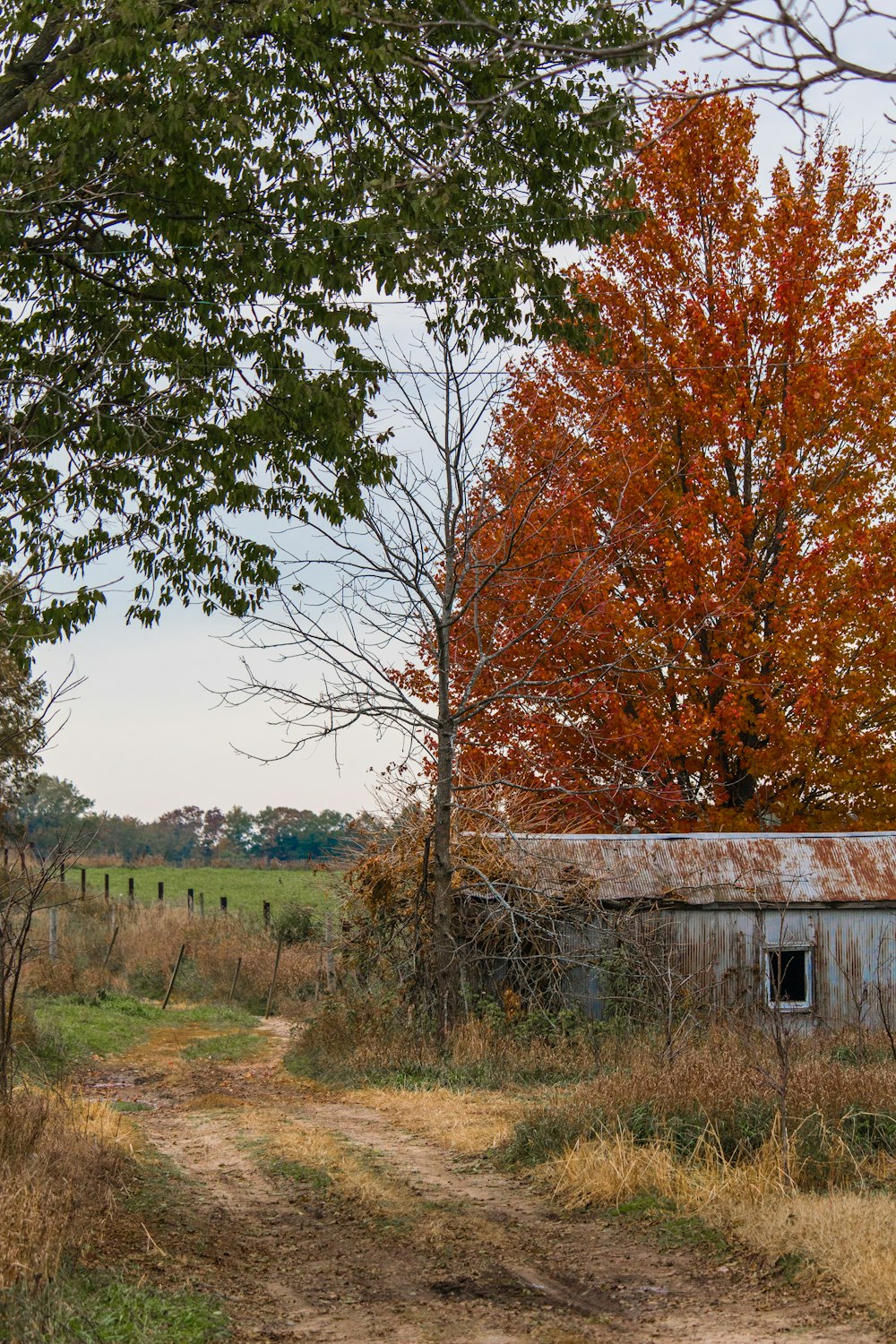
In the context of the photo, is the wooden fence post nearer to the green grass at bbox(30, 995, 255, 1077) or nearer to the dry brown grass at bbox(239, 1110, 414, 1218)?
the green grass at bbox(30, 995, 255, 1077)

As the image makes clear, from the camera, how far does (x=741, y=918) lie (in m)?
16.8

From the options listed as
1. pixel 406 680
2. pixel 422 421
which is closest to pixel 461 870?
pixel 406 680

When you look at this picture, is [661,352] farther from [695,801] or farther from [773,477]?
[695,801]

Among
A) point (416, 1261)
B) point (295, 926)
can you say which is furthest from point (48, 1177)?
point (295, 926)

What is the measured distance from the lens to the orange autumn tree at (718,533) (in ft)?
57.8

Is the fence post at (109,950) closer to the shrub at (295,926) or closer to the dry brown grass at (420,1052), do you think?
the shrub at (295,926)

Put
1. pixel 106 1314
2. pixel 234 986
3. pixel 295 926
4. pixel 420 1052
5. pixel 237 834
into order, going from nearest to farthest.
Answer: pixel 106 1314 → pixel 420 1052 → pixel 234 986 → pixel 295 926 → pixel 237 834

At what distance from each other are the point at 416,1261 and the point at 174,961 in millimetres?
21187

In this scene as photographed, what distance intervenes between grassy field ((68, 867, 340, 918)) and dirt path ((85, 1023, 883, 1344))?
28.0m

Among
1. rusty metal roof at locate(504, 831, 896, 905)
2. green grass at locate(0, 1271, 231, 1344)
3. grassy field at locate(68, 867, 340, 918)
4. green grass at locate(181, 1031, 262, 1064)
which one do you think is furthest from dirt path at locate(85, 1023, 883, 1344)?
grassy field at locate(68, 867, 340, 918)

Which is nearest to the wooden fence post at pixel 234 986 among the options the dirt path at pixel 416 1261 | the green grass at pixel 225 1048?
the green grass at pixel 225 1048

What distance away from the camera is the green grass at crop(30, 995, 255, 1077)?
651 inches

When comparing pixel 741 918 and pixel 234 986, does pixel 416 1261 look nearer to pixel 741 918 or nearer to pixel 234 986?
pixel 741 918

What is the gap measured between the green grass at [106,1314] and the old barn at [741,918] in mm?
9973
